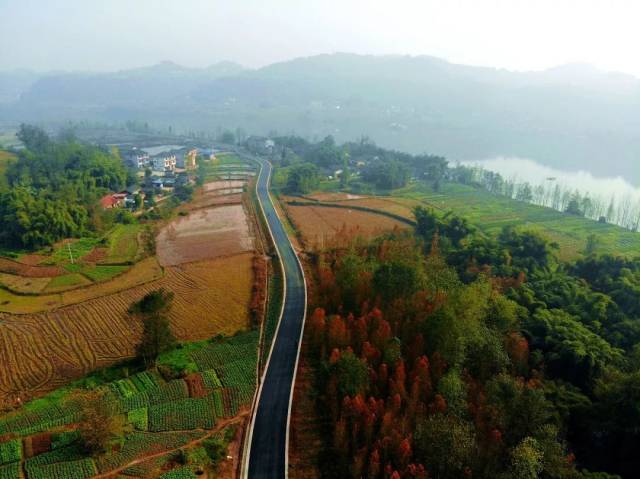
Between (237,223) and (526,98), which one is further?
(526,98)

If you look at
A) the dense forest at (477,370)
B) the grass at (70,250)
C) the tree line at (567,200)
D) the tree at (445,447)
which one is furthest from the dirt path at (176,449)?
the tree line at (567,200)

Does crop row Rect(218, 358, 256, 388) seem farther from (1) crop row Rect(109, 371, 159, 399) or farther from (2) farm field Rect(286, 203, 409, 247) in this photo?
(2) farm field Rect(286, 203, 409, 247)

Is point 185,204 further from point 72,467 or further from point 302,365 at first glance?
point 72,467

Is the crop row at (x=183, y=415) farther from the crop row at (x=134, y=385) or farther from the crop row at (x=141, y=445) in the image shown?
the crop row at (x=134, y=385)

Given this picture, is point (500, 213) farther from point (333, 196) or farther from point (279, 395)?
point (279, 395)

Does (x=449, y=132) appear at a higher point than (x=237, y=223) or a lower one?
higher

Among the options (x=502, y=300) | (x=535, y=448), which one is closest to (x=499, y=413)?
(x=535, y=448)

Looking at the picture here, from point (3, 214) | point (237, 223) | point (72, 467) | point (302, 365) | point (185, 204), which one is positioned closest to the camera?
point (72, 467)
